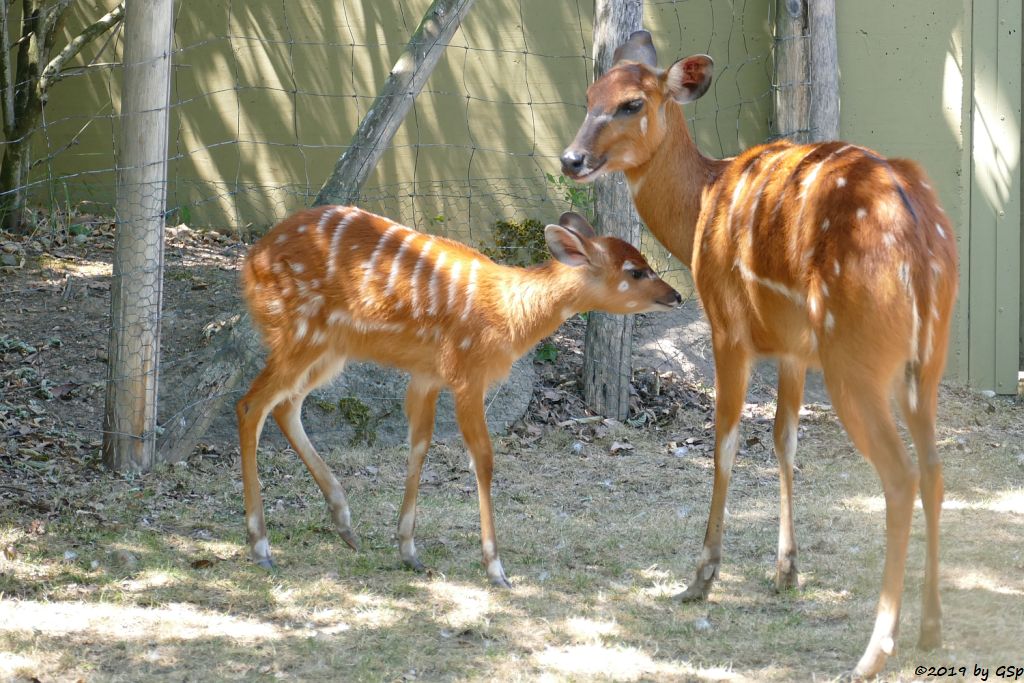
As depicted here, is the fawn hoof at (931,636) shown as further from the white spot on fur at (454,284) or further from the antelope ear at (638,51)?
the antelope ear at (638,51)

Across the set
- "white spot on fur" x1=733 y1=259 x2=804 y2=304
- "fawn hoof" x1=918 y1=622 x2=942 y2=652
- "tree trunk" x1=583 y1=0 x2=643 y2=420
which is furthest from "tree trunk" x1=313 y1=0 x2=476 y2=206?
"fawn hoof" x1=918 y1=622 x2=942 y2=652

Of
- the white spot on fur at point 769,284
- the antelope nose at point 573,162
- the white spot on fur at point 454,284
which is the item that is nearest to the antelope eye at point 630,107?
the antelope nose at point 573,162

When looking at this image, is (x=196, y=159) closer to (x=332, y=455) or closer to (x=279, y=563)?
(x=332, y=455)

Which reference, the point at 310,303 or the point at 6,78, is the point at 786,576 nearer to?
the point at 310,303

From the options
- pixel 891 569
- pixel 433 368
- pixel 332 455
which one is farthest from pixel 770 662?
pixel 332 455

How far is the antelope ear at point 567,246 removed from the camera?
5145mm

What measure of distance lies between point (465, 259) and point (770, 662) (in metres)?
2.22

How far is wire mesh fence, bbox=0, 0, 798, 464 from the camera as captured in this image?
27.7 ft

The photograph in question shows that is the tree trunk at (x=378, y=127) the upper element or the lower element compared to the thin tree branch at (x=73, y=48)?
lower

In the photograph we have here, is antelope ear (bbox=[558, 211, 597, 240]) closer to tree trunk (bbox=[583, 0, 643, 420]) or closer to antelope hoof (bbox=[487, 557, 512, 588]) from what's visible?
antelope hoof (bbox=[487, 557, 512, 588])

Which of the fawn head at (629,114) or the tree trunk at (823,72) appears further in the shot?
the tree trunk at (823,72)

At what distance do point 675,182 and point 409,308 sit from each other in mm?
1245

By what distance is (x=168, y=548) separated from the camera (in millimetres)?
5168

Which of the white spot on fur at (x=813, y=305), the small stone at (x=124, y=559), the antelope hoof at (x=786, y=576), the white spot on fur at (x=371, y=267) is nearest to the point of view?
the white spot on fur at (x=813, y=305)
